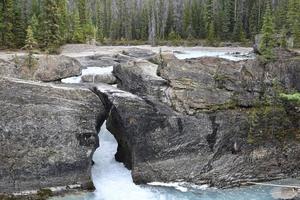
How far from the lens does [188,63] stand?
29609 mm

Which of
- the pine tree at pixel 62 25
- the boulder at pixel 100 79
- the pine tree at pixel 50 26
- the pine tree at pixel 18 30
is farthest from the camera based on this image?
the pine tree at pixel 62 25

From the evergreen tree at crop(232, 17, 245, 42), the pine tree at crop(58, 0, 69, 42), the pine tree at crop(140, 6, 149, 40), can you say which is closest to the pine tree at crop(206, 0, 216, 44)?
the evergreen tree at crop(232, 17, 245, 42)

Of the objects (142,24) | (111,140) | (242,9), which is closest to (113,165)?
(111,140)

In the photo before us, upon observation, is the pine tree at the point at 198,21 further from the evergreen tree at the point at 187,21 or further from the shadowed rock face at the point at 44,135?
the shadowed rock face at the point at 44,135

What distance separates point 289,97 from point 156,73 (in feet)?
27.0

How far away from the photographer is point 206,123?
27844mm

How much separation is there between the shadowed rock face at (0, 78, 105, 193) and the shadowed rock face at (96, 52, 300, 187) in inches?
91.4

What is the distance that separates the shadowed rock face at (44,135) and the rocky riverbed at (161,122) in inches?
2.1

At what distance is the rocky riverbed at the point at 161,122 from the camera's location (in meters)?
25.5

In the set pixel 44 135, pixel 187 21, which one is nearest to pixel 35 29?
pixel 44 135

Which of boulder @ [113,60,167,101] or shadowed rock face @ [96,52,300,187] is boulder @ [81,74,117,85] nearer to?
boulder @ [113,60,167,101]

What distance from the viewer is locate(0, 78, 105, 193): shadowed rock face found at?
82.6 ft

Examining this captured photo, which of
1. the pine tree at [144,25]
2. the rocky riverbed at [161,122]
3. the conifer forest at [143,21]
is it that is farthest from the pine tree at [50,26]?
the pine tree at [144,25]

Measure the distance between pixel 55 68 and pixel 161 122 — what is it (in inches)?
356
